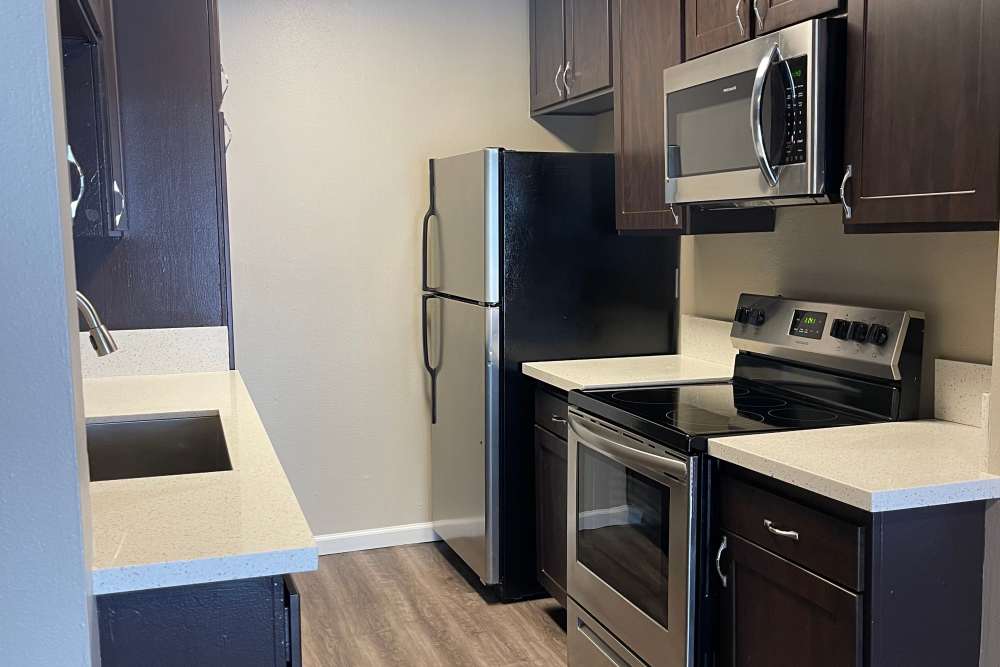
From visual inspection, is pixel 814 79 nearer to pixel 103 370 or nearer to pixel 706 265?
pixel 706 265

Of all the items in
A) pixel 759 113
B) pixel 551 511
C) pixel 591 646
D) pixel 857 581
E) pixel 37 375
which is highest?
pixel 759 113

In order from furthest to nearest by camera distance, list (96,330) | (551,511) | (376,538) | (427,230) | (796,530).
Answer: (376,538) → (427,230) → (551,511) → (796,530) → (96,330)

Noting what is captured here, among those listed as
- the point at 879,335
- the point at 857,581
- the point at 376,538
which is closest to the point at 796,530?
the point at 857,581

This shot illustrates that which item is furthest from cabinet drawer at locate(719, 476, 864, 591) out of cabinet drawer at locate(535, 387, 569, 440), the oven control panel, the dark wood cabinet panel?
the dark wood cabinet panel

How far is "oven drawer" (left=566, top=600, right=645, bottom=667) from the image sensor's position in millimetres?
Result: 2434

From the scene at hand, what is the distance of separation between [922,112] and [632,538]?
3.90ft

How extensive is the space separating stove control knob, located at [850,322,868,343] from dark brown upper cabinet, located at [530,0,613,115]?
1.28 metres

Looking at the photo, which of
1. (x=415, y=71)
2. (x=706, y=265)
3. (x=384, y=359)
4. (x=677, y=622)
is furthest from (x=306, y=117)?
(x=677, y=622)

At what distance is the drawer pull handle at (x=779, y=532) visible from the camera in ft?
6.00

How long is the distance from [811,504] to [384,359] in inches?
93.5

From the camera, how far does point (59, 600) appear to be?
41.6 inches

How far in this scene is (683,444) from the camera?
2.10 meters

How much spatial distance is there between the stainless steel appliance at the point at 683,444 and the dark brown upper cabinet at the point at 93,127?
1319 mm

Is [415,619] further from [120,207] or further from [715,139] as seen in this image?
[715,139]
